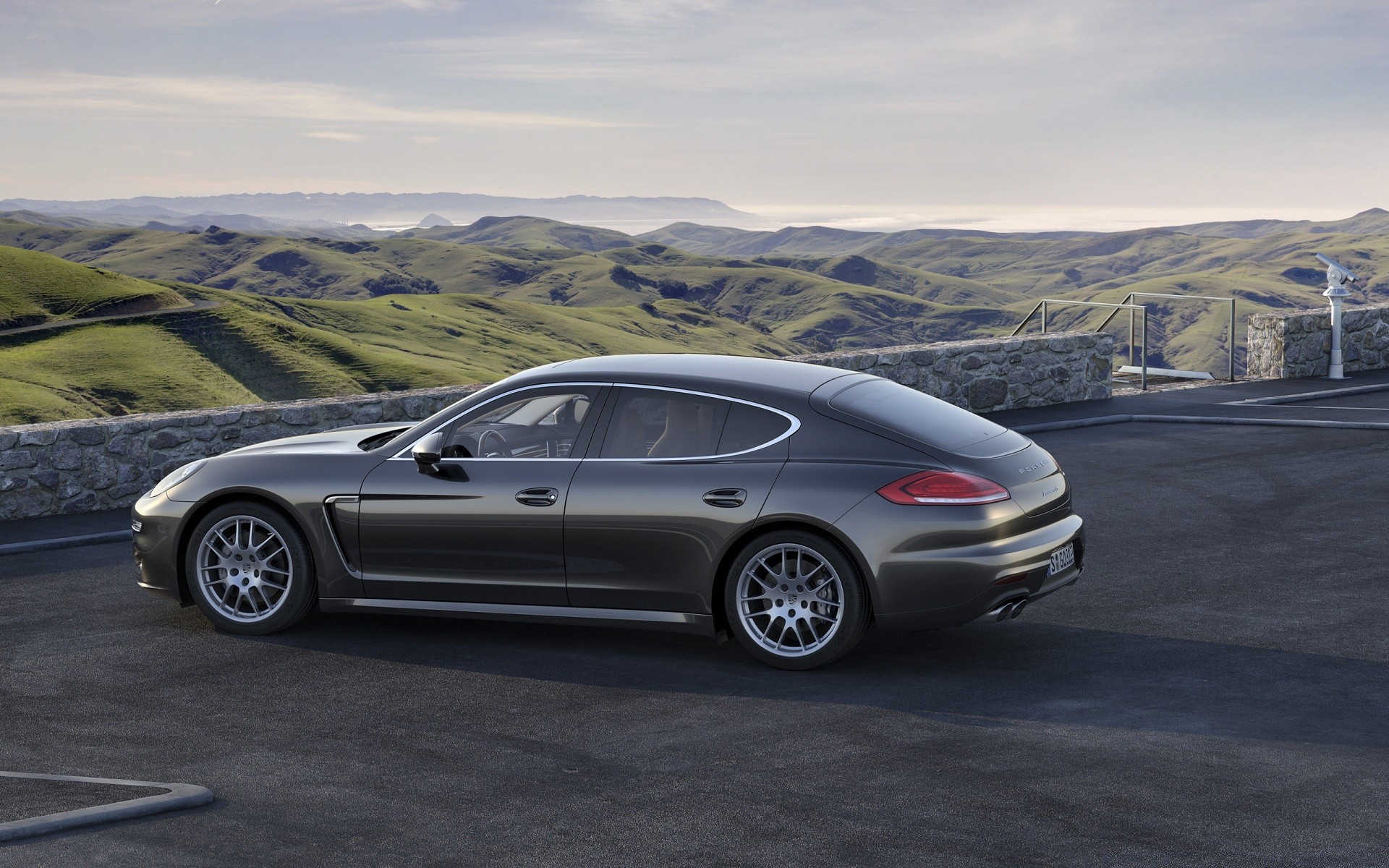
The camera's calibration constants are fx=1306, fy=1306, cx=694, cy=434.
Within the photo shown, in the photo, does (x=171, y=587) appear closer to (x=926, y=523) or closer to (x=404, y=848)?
(x=404, y=848)

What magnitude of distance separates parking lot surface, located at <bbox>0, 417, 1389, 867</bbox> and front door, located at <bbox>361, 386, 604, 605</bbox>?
1.27ft

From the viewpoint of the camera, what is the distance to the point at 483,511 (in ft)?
22.1

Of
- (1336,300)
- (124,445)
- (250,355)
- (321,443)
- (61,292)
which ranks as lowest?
(250,355)

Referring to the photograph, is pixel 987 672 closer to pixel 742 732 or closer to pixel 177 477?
pixel 742 732

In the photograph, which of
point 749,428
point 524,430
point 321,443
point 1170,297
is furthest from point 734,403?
point 1170,297

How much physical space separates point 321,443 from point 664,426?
2149 millimetres

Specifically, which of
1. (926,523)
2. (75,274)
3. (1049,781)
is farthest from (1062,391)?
(75,274)

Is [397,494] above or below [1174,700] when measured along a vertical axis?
above

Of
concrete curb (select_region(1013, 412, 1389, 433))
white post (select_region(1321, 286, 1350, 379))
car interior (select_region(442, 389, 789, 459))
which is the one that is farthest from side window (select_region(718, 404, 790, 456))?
white post (select_region(1321, 286, 1350, 379))

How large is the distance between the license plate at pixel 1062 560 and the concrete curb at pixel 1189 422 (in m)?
7.57

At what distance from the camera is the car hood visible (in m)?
7.29

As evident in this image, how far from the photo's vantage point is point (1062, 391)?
16797 millimetres

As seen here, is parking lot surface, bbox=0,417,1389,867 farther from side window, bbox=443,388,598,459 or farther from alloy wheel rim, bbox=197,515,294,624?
side window, bbox=443,388,598,459

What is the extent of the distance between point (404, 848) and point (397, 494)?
9.08 feet
